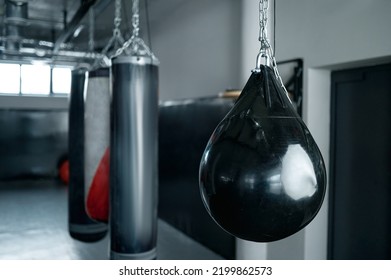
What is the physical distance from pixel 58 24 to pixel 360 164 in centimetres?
462

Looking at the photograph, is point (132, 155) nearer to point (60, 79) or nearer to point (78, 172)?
point (78, 172)

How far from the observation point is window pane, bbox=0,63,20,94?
263 inches

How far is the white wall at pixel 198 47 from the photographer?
3.60 metres

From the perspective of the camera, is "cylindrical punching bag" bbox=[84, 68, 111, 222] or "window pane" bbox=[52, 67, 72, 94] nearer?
"cylindrical punching bag" bbox=[84, 68, 111, 222]

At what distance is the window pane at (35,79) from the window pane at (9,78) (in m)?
0.11

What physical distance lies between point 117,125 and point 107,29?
430 cm

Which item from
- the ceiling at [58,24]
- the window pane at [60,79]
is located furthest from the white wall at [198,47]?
the window pane at [60,79]

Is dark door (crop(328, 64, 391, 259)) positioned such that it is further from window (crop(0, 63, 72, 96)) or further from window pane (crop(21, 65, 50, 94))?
window pane (crop(21, 65, 50, 94))

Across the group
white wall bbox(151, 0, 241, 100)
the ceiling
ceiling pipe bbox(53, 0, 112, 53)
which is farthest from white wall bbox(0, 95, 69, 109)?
white wall bbox(151, 0, 241, 100)

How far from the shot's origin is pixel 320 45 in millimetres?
2428

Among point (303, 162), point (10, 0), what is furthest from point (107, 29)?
point (303, 162)

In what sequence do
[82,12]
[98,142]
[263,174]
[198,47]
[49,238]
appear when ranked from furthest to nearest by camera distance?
[198,47], [49,238], [82,12], [98,142], [263,174]

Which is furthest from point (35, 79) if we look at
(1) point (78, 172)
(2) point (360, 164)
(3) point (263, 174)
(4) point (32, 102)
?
(3) point (263, 174)

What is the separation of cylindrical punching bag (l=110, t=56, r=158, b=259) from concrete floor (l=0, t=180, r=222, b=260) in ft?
5.02
